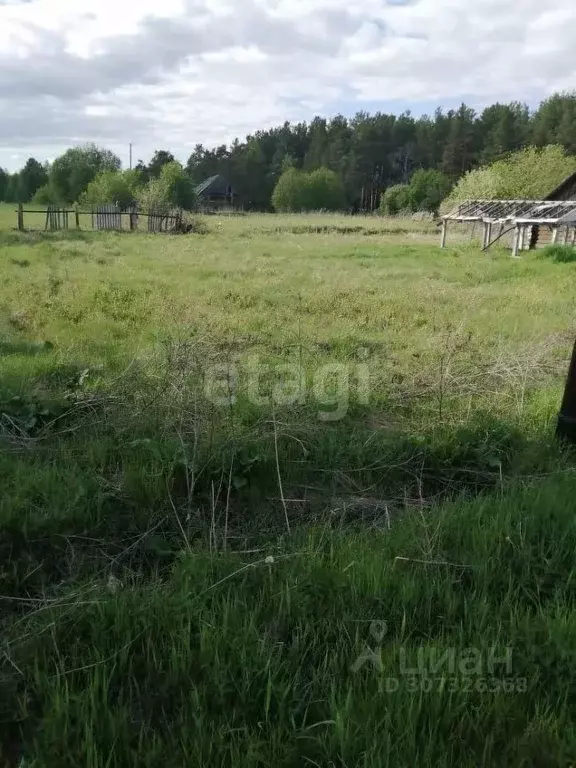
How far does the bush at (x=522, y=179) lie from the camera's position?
43.2m

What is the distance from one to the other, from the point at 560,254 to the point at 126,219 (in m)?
25.0

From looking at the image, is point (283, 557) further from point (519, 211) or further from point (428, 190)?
point (428, 190)

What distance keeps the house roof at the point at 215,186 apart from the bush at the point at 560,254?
196ft

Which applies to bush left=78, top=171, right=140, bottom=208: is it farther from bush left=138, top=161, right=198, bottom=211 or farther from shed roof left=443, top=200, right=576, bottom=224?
shed roof left=443, top=200, right=576, bottom=224

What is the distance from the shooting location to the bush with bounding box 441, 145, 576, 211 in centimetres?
4325

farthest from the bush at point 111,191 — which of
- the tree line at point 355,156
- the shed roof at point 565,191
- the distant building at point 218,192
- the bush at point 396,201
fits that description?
the bush at point 396,201

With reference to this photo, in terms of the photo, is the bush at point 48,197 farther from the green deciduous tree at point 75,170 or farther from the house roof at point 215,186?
the house roof at point 215,186

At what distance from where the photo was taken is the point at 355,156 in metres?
88.5

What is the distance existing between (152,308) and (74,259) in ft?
25.7

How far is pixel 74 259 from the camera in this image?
16.8m

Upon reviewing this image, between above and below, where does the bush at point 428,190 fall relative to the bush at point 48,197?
above

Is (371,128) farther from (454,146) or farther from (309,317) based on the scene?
(309,317)

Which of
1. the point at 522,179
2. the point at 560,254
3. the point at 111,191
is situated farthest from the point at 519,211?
the point at 111,191

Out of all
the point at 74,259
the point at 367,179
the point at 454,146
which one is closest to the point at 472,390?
the point at 74,259
